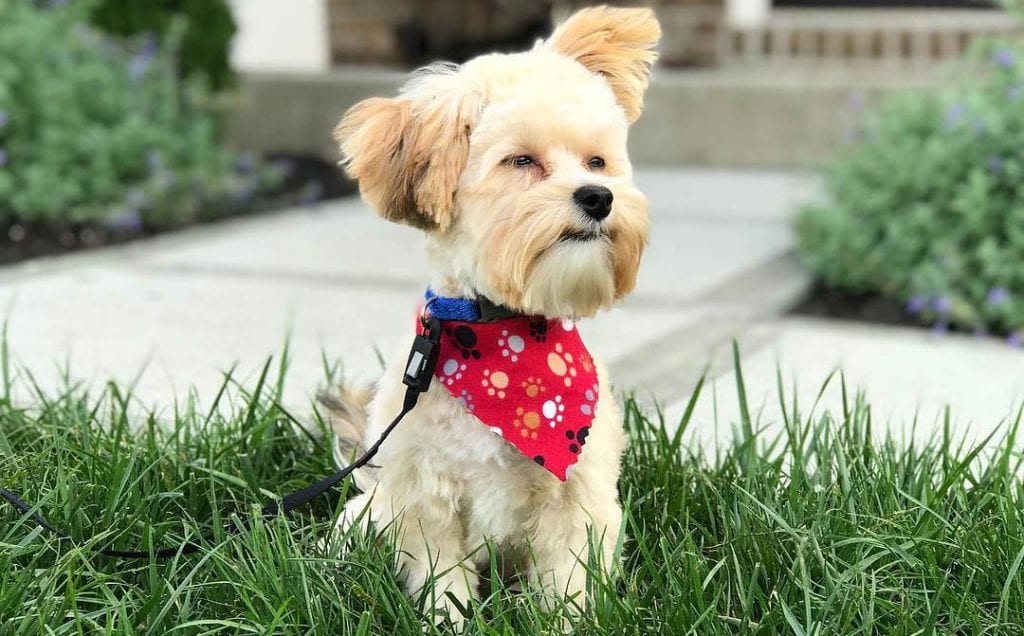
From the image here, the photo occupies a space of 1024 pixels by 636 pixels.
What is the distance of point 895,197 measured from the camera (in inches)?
217

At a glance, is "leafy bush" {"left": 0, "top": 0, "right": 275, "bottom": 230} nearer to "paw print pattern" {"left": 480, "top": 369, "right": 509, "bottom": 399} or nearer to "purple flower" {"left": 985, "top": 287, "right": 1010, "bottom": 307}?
"purple flower" {"left": 985, "top": 287, "right": 1010, "bottom": 307}

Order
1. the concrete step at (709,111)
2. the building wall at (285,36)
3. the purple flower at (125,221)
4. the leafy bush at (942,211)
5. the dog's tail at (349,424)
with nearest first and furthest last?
the dog's tail at (349,424) → the leafy bush at (942,211) → the purple flower at (125,221) → the concrete step at (709,111) → the building wall at (285,36)

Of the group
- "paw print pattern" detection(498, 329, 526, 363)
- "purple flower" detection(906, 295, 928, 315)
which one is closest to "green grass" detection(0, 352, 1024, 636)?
"paw print pattern" detection(498, 329, 526, 363)

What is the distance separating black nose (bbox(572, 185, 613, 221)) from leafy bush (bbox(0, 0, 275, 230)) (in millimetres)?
4981

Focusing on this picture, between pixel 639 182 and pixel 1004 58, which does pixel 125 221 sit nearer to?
pixel 639 182

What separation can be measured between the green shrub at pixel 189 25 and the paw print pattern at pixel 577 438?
238 inches

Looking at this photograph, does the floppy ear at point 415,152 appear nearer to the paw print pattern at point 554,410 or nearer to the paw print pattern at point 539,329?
the paw print pattern at point 539,329

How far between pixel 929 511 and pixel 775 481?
37 cm

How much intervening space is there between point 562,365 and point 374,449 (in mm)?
417

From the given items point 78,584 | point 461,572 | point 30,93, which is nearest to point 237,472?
point 78,584

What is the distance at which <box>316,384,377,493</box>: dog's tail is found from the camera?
2885 millimetres

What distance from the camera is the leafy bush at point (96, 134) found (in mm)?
6750

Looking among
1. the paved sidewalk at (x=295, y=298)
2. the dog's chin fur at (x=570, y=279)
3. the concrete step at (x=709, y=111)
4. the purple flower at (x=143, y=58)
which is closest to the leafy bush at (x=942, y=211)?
the paved sidewalk at (x=295, y=298)

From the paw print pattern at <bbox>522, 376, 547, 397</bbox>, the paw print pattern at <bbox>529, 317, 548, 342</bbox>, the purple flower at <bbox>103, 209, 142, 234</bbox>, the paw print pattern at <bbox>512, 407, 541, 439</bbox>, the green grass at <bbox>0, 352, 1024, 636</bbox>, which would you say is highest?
the paw print pattern at <bbox>529, 317, 548, 342</bbox>
